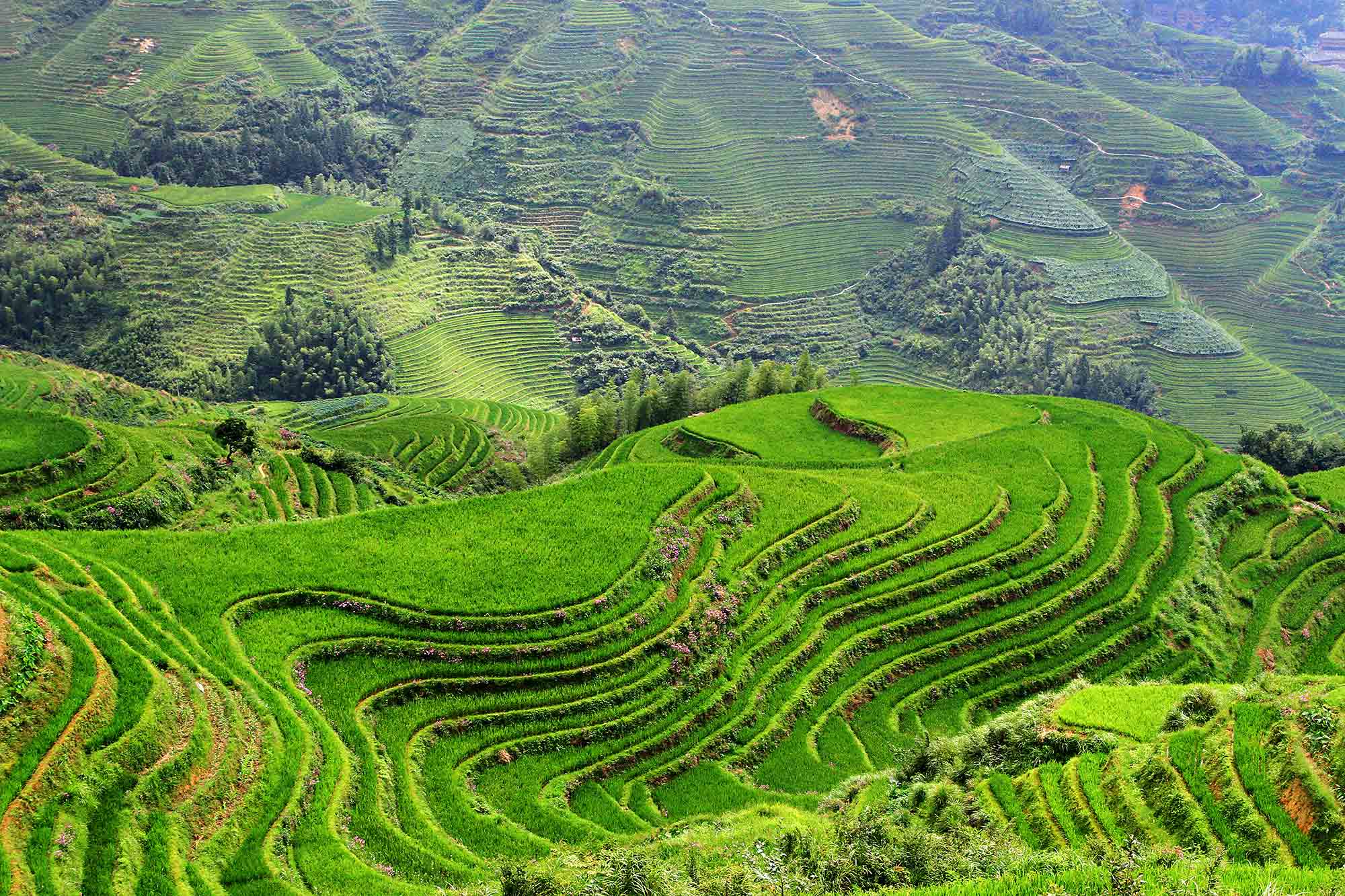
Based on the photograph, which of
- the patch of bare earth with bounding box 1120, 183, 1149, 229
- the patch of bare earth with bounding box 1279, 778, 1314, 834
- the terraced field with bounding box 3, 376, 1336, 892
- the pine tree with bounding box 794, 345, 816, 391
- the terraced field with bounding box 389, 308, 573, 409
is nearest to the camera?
the patch of bare earth with bounding box 1279, 778, 1314, 834

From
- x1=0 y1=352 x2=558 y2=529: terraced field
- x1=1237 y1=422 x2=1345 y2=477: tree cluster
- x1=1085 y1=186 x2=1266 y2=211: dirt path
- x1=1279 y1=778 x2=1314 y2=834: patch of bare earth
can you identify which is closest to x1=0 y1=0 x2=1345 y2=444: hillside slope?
x1=1085 y1=186 x2=1266 y2=211: dirt path

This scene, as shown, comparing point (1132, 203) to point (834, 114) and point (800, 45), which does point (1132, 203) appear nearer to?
point (834, 114)

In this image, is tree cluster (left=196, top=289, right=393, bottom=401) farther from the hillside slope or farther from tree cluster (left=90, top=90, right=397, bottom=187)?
tree cluster (left=90, top=90, right=397, bottom=187)

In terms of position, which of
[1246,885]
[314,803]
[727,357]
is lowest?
[727,357]

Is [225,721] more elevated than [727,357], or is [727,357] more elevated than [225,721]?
[225,721]

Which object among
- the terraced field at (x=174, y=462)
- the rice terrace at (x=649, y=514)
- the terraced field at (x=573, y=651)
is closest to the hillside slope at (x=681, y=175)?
the rice terrace at (x=649, y=514)

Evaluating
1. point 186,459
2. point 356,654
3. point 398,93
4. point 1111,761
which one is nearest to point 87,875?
point 356,654

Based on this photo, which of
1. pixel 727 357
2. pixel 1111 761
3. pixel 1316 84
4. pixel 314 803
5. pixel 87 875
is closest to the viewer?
pixel 87 875

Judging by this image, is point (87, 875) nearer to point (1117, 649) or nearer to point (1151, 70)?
point (1117, 649)
